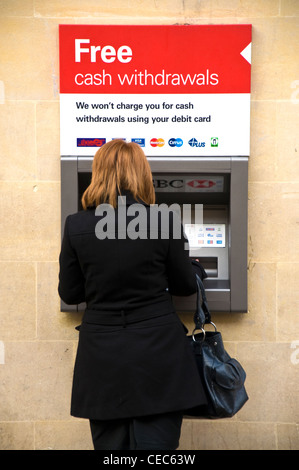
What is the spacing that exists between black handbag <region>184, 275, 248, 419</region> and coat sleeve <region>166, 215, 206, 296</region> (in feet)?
1.04

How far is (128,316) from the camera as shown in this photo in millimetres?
2205

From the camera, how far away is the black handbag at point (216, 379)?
244cm

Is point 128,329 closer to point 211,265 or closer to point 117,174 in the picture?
point 117,174

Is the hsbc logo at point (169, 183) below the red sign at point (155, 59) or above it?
below

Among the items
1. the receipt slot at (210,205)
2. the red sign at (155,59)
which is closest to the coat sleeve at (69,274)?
the receipt slot at (210,205)

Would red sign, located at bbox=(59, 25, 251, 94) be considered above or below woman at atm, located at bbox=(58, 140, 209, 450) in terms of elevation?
above

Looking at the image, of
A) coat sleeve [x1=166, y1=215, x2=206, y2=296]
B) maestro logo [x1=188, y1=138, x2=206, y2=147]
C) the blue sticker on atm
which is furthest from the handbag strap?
the blue sticker on atm

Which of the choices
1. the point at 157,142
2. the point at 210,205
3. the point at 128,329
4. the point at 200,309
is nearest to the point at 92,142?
the point at 157,142

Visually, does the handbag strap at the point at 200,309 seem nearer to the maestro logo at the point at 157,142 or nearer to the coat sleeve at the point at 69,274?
the coat sleeve at the point at 69,274

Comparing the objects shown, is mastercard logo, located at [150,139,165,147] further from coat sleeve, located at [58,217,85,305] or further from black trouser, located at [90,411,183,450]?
black trouser, located at [90,411,183,450]

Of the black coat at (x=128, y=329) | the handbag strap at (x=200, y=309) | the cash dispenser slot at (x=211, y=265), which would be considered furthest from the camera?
the cash dispenser slot at (x=211, y=265)

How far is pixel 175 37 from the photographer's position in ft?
10.1

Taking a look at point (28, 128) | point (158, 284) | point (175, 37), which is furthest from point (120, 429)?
point (175, 37)

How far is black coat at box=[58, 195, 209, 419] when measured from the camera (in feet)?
7.14
